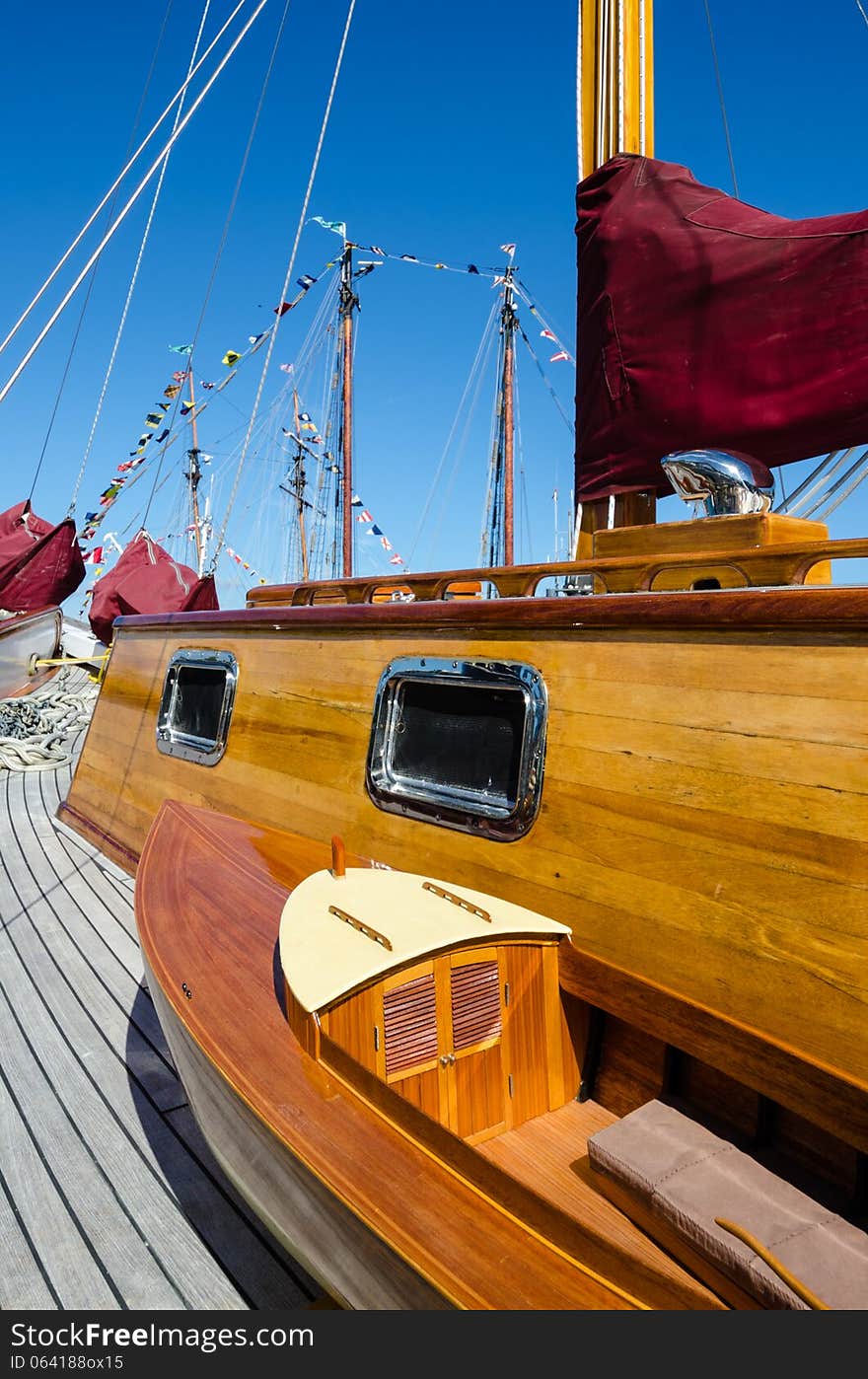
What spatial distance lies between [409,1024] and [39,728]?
9.32 meters

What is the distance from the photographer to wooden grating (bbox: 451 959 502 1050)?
2.76 meters

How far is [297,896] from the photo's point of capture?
3.00 meters

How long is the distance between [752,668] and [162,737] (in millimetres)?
4650

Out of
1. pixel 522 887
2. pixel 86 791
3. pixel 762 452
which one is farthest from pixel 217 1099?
pixel 86 791

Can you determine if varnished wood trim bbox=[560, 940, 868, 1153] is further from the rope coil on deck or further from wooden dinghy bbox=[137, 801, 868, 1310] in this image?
the rope coil on deck

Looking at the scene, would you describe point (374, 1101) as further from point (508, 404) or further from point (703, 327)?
point (508, 404)

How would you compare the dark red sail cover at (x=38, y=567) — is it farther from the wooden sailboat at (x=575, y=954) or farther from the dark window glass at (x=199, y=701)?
the wooden sailboat at (x=575, y=954)

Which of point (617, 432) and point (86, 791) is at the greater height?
point (617, 432)

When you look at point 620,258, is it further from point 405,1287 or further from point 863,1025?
point 405,1287

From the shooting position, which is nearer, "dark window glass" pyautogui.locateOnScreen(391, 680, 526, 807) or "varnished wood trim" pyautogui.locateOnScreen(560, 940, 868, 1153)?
"varnished wood trim" pyautogui.locateOnScreen(560, 940, 868, 1153)

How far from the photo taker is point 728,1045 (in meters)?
2.42

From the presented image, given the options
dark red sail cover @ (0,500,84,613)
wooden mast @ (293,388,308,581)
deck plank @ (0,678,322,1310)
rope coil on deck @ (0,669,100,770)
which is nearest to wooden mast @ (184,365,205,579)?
wooden mast @ (293,388,308,581)

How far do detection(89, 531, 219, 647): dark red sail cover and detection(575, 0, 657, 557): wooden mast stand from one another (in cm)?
1277

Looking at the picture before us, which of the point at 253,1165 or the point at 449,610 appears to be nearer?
the point at 253,1165
